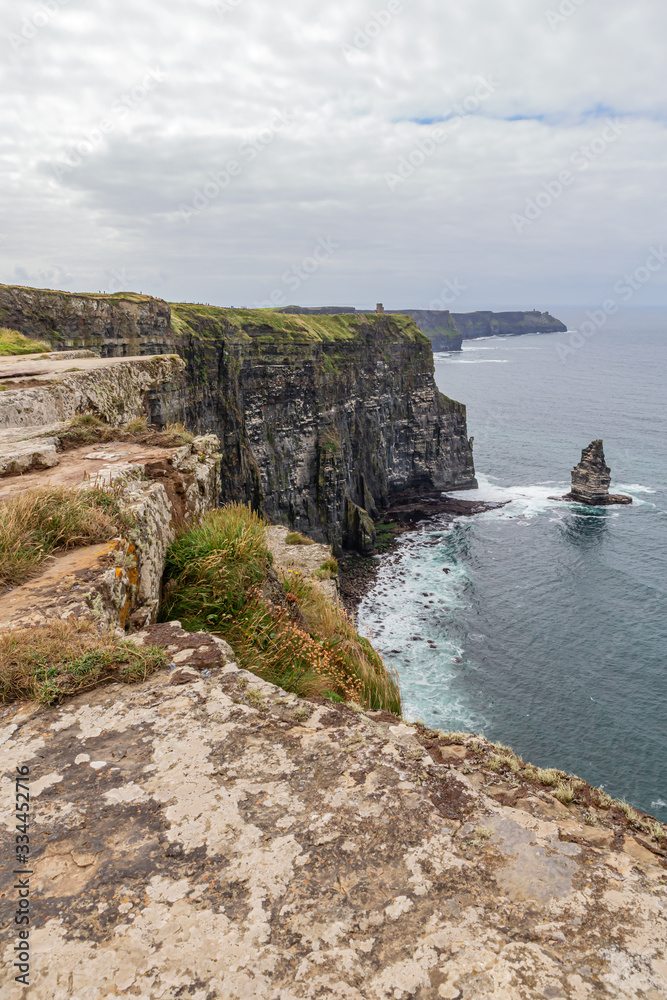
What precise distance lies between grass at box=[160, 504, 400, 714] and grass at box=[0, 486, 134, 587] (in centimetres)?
102

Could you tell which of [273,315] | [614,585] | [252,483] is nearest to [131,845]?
[252,483]

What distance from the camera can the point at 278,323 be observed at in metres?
50.4

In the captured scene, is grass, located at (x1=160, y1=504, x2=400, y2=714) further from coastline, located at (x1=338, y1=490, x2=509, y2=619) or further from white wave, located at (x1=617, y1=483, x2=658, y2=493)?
white wave, located at (x1=617, y1=483, x2=658, y2=493)

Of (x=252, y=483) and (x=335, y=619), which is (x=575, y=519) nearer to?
(x=252, y=483)

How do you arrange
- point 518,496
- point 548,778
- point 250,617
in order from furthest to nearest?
point 518,496
point 250,617
point 548,778

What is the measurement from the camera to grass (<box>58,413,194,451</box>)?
348 inches

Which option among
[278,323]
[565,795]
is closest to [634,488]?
[278,323]

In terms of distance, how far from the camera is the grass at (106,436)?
29.0 ft

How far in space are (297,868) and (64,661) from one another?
2380mm

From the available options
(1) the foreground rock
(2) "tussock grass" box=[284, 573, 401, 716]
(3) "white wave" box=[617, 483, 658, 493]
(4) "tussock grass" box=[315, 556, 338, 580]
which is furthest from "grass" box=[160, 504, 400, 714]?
(3) "white wave" box=[617, 483, 658, 493]

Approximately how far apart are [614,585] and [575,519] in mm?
16606

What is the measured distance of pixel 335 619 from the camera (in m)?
9.05

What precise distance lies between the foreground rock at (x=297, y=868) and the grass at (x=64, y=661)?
164mm

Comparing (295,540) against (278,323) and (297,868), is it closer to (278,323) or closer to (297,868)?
(297,868)
